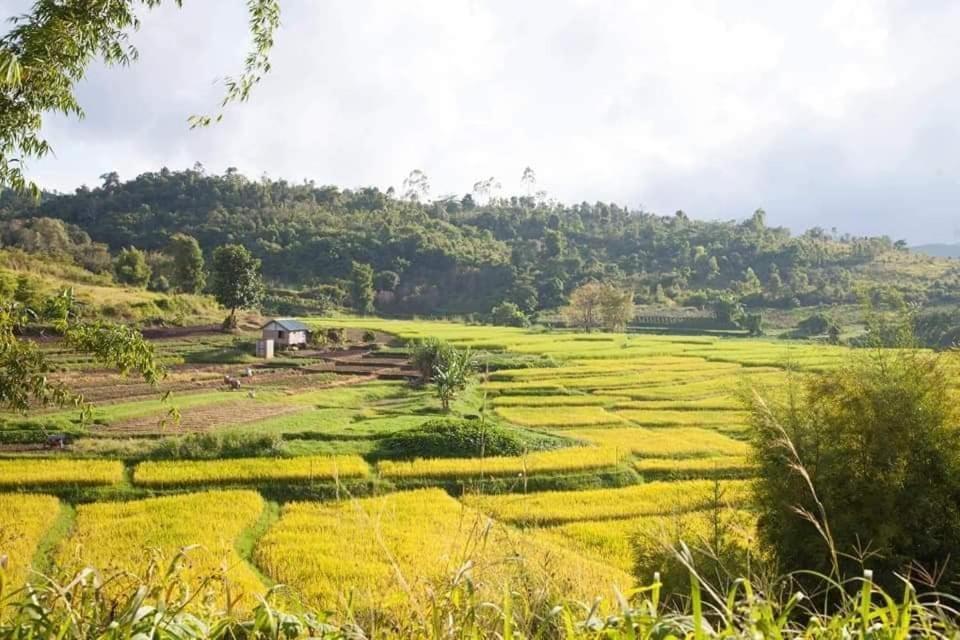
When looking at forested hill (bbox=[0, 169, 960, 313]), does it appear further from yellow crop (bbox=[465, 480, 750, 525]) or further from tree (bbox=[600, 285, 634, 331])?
yellow crop (bbox=[465, 480, 750, 525])

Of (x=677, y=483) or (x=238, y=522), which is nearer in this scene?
(x=238, y=522)

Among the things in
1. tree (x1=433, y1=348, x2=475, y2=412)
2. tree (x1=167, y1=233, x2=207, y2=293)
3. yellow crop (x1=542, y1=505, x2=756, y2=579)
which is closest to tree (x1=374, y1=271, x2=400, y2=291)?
tree (x1=167, y1=233, x2=207, y2=293)

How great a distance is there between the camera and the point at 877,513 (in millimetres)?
10156

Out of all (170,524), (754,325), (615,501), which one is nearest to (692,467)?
(615,501)

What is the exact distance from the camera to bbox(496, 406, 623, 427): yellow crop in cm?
2836

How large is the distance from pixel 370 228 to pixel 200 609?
109m

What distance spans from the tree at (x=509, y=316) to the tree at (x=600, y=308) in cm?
646

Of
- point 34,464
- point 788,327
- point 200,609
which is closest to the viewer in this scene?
point 200,609

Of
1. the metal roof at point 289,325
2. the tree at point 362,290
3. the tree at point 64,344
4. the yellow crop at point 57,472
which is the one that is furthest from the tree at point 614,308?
the tree at point 64,344

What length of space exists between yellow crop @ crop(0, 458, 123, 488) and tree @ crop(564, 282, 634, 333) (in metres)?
60.7

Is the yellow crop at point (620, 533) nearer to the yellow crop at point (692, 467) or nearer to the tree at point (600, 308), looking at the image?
the yellow crop at point (692, 467)

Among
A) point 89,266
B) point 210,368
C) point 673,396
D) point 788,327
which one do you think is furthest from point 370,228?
point 673,396

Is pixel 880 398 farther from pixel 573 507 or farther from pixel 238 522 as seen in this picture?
pixel 238 522

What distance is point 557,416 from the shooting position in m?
29.9
